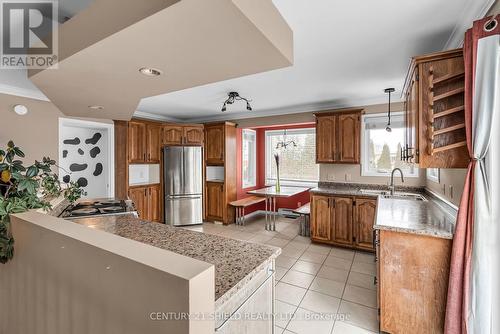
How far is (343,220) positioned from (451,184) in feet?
5.33

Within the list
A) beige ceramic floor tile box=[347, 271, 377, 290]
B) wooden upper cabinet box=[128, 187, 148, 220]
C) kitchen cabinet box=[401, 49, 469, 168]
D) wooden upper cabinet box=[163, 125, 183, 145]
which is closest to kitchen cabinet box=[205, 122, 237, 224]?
wooden upper cabinet box=[163, 125, 183, 145]

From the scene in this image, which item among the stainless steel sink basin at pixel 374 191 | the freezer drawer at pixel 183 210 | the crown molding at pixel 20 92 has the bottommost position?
the freezer drawer at pixel 183 210

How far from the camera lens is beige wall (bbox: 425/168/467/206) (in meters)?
1.99

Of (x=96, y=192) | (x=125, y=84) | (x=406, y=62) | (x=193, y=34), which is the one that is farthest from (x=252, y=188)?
(x=193, y=34)

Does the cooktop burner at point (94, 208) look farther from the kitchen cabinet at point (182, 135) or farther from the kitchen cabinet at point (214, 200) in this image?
the kitchen cabinet at point (214, 200)

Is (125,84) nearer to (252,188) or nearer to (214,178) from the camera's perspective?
(214,178)

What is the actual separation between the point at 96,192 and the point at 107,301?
4.13m

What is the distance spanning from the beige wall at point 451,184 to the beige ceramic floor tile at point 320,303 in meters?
1.53

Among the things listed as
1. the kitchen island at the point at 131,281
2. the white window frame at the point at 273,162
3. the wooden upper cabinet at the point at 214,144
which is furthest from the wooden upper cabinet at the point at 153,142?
the kitchen island at the point at 131,281

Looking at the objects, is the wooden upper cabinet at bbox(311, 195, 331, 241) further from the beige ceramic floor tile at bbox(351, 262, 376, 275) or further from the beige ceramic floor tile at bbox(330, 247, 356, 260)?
the beige ceramic floor tile at bbox(351, 262, 376, 275)

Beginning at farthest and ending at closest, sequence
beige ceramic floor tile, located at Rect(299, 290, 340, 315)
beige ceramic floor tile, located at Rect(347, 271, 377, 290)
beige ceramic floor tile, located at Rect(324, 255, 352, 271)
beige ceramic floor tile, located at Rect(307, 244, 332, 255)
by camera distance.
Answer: beige ceramic floor tile, located at Rect(307, 244, 332, 255)
beige ceramic floor tile, located at Rect(324, 255, 352, 271)
beige ceramic floor tile, located at Rect(347, 271, 377, 290)
beige ceramic floor tile, located at Rect(299, 290, 340, 315)

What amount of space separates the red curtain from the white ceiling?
0.38m

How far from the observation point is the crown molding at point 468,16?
4.81ft

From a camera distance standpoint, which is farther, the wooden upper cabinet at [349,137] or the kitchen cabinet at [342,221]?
the wooden upper cabinet at [349,137]
